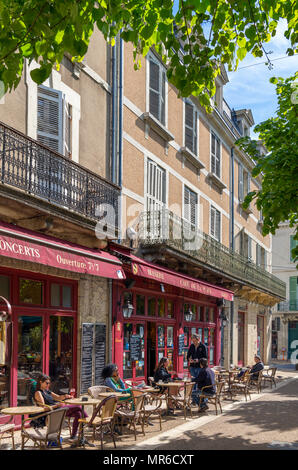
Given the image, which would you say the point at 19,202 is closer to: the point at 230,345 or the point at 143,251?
the point at 143,251

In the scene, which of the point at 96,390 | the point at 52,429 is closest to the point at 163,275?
the point at 96,390

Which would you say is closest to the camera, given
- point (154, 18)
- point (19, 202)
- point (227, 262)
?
point (154, 18)

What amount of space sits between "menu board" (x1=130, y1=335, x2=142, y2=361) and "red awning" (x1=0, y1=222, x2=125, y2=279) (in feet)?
9.82

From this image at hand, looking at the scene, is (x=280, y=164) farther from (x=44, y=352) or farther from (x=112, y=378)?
(x=44, y=352)

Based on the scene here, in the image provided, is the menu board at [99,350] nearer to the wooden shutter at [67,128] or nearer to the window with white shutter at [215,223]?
the wooden shutter at [67,128]

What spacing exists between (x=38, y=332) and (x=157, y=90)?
340 inches

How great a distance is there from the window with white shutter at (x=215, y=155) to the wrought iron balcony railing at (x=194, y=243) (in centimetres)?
319

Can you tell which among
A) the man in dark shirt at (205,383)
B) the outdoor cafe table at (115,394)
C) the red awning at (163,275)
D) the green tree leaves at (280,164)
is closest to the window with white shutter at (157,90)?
the red awning at (163,275)

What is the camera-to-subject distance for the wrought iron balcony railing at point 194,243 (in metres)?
14.6

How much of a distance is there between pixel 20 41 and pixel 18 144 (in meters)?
4.49

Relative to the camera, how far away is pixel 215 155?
2173 cm

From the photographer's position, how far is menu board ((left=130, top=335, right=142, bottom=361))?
13.6 m

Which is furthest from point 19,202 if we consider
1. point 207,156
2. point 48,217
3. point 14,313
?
point 207,156
